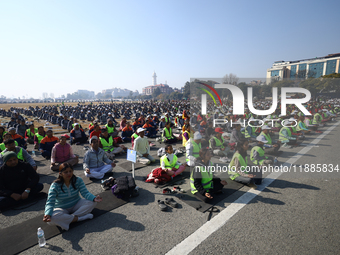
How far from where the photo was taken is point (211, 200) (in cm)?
436

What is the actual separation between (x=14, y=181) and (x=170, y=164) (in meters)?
3.86

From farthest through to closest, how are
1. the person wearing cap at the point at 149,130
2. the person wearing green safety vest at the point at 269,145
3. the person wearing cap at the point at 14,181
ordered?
the person wearing cap at the point at 149,130
the person wearing green safety vest at the point at 269,145
the person wearing cap at the point at 14,181

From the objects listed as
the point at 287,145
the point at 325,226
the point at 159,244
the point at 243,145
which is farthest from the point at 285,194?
the point at 287,145

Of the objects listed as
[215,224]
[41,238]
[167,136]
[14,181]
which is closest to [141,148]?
[167,136]

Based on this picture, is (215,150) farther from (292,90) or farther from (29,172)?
(29,172)

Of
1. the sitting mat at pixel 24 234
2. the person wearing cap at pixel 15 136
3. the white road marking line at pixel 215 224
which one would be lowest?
the white road marking line at pixel 215 224

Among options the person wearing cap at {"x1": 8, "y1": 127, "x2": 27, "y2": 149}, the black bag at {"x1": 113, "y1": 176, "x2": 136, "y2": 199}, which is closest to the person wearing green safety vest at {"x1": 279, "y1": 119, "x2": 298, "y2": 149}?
the black bag at {"x1": 113, "y1": 176, "x2": 136, "y2": 199}

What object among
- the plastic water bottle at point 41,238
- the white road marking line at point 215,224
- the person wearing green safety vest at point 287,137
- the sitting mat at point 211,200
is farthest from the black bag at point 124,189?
the person wearing green safety vest at point 287,137

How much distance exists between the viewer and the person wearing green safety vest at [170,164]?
5.43 m

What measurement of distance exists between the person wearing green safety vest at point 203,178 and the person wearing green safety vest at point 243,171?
0.95m

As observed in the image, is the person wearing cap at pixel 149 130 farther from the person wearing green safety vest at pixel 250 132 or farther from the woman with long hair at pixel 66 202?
the woman with long hair at pixel 66 202

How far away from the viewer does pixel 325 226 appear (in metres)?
3.46

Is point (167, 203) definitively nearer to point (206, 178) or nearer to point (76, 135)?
point (206, 178)

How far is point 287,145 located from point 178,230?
8.56m
